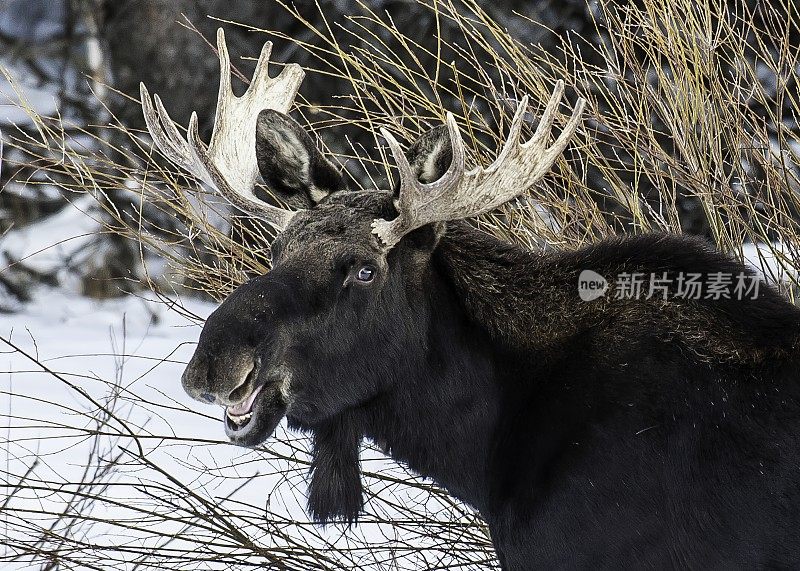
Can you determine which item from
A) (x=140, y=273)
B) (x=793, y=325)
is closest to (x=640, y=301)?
(x=793, y=325)

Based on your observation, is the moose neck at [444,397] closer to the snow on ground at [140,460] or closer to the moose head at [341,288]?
the moose head at [341,288]

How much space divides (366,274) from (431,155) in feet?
1.10

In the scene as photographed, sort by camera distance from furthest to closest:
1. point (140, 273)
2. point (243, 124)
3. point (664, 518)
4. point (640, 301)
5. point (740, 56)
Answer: point (140, 273) → point (740, 56) → point (243, 124) → point (640, 301) → point (664, 518)

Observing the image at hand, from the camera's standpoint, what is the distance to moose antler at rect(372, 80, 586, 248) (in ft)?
8.99

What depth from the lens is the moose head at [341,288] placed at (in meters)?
2.64

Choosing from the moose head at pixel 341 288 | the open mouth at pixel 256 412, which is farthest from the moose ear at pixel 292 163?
the open mouth at pixel 256 412

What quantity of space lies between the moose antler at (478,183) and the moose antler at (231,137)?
369mm

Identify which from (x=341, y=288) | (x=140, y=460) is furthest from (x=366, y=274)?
(x=140, y=460)

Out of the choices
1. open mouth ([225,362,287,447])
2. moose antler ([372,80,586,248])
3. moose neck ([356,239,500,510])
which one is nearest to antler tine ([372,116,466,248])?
moose antler ([372,80,586,248])

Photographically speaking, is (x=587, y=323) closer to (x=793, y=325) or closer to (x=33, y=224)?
(x=793, y=325)

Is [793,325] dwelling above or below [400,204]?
below

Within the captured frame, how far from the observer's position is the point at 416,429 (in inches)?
116

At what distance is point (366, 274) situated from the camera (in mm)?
2805

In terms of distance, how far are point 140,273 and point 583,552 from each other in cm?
675
